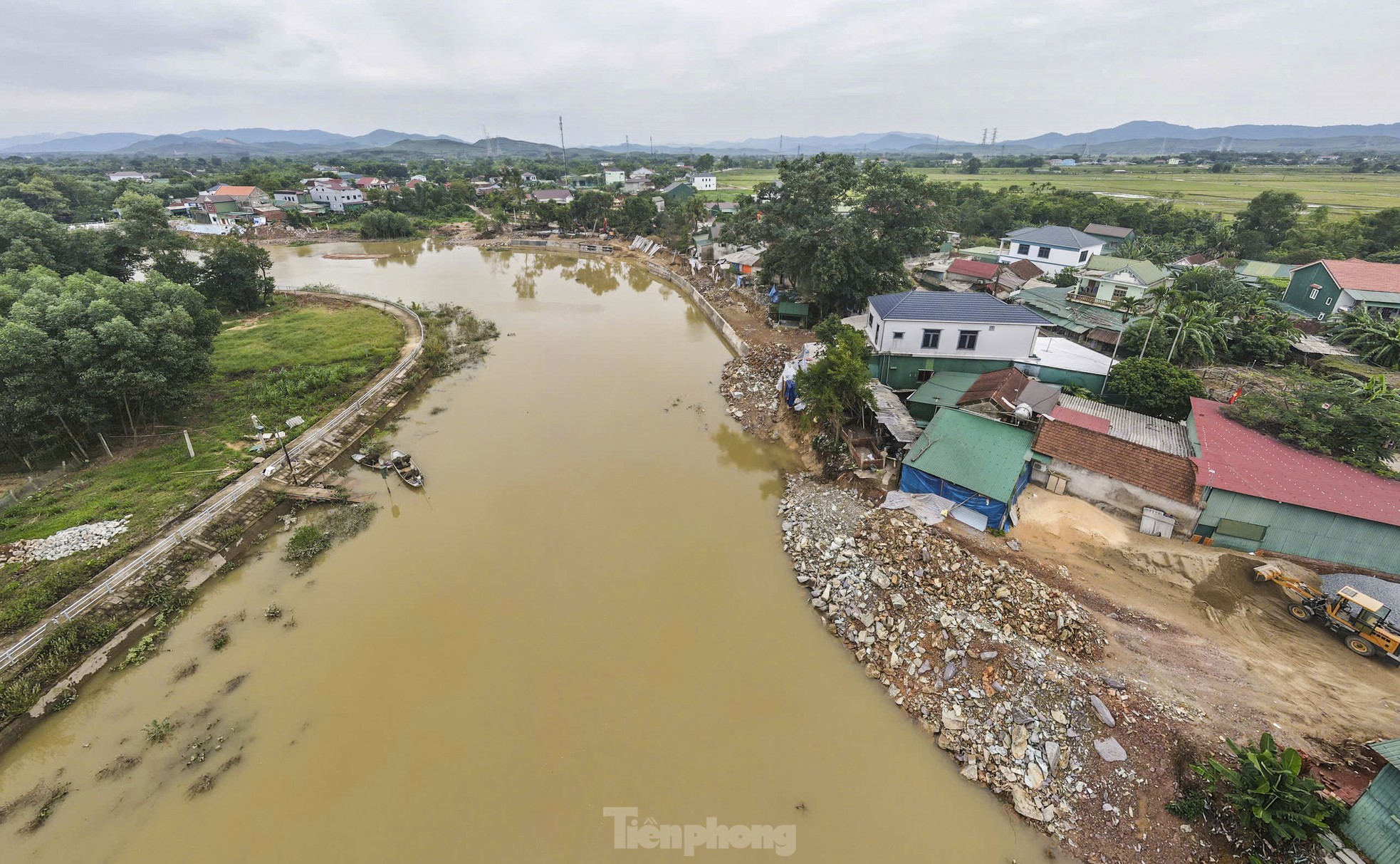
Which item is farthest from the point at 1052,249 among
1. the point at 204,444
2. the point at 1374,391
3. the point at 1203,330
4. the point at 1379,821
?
the point at 204,444

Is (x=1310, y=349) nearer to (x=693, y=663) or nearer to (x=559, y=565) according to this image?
(x=693, y=663)

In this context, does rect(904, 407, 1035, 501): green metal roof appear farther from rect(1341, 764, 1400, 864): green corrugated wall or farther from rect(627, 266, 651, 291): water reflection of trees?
rect(627, 266, 651, 291): water reflection of trees

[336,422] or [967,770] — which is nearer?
[967,770]

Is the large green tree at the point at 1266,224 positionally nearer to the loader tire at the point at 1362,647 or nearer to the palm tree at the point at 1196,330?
the palm tree at the point at 1196,330

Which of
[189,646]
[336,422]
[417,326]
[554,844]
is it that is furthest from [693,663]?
[417,326]

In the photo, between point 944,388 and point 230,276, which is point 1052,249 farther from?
point 230,276

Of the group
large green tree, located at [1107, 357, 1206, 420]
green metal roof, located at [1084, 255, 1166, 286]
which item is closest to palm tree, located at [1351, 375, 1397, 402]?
large green tree, located at [1107, 357, 1206, 420]
